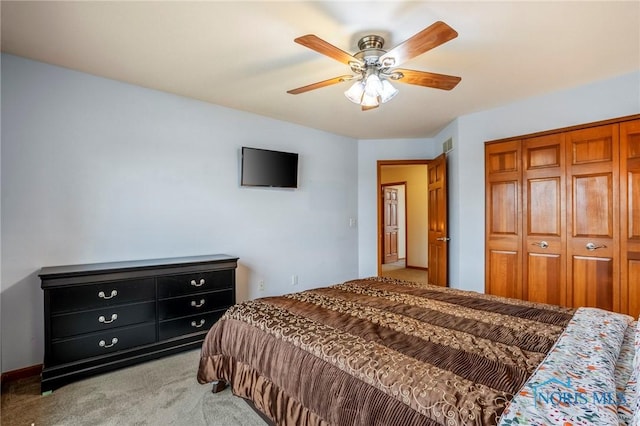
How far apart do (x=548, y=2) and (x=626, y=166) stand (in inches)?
64.7

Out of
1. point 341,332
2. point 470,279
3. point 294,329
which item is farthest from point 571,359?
point 470,279

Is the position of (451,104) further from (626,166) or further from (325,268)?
(325,268)

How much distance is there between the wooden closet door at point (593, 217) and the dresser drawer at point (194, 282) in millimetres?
3146

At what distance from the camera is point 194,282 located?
2.84 metres

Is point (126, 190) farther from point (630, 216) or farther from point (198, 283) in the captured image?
point (630, 216)

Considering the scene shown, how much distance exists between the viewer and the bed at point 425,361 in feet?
3.07

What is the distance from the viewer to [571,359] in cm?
110

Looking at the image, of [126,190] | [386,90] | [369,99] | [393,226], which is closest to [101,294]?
[126,190]

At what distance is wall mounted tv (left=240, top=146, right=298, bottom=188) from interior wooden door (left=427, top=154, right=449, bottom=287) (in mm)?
1926

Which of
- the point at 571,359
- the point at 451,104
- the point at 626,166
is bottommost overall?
the point at 571,359

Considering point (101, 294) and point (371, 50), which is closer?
point (371, 50)

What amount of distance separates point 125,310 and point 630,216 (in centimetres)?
412

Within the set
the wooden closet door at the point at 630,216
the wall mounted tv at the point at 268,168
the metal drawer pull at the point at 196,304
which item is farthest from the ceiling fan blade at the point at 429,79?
the metal drawer pull at the point at 196,304

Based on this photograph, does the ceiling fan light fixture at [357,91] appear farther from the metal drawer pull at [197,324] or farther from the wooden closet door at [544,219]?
the metal drawer pull at [197,324]
